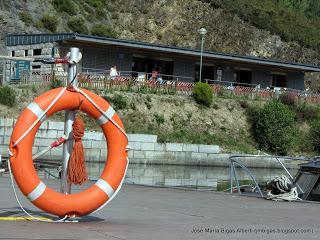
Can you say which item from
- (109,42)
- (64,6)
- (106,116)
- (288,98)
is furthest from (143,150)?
(64,6)

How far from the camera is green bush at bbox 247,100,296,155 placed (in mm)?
39906

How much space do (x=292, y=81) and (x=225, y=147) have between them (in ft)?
56.9

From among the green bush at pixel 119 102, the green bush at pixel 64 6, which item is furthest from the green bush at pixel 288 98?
the green bush at pixel 64 6

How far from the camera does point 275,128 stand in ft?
131

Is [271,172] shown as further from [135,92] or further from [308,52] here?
[308,52]

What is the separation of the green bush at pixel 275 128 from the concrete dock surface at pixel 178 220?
25410mm

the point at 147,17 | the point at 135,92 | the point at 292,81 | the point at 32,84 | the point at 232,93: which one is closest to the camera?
the point at 32,84

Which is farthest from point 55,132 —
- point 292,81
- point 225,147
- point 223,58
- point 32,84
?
point 292,81

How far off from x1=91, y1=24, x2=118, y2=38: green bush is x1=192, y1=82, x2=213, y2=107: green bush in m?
22.3

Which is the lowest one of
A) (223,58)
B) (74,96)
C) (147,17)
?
(74,96)

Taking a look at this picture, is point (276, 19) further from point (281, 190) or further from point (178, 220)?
point (178, 220)

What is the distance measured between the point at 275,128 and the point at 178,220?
30449 mm

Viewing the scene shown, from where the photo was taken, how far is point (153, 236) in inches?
326

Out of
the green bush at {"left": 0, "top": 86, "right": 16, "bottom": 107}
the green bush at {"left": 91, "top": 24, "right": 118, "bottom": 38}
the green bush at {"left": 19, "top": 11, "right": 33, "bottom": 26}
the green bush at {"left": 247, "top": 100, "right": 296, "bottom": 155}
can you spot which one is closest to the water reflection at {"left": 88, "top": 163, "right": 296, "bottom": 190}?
the green bush at {"left": 247, "top": 100, "right": 296, "bottom": 155}
